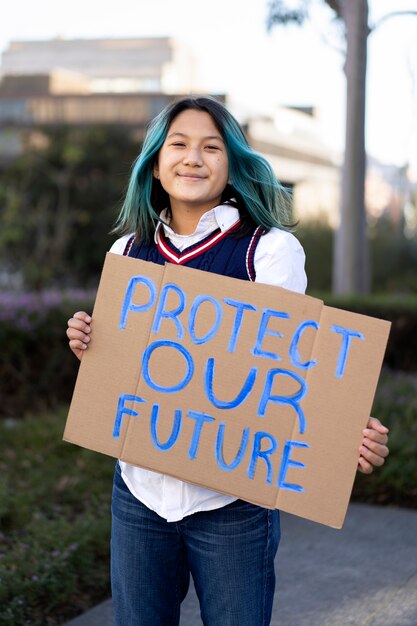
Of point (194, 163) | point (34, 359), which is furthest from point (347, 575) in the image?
point (34, 359)

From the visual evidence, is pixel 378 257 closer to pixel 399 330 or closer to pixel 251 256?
pixel 399 330

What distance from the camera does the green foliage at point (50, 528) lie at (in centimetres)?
361

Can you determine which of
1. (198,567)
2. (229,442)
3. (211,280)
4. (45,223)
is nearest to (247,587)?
(198,567)

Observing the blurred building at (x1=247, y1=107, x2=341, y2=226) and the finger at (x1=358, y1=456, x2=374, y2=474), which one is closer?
the finger at (x1=358, y1=456, x2=374, y2=474)

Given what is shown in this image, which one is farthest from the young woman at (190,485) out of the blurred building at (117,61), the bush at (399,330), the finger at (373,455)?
the blurred building at (117,61)

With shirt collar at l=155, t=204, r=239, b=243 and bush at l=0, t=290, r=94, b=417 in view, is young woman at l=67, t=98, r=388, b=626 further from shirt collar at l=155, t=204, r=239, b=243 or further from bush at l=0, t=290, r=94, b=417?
bush at l=0, t=290, r=94, b=417

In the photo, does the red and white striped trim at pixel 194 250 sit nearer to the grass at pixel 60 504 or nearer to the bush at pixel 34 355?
the grass at pixel 60 504

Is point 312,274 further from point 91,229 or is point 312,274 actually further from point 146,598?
point 146,598

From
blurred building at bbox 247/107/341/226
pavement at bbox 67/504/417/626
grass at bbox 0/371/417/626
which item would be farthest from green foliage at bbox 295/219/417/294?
pavement at bbox 67/504/417/626

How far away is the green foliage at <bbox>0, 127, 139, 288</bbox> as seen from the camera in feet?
51.0

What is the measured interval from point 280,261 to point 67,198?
55.8 feet

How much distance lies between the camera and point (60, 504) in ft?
16.0

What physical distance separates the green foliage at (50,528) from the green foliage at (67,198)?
892 cm

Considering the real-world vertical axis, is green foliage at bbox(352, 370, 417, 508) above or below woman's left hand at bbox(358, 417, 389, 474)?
below
